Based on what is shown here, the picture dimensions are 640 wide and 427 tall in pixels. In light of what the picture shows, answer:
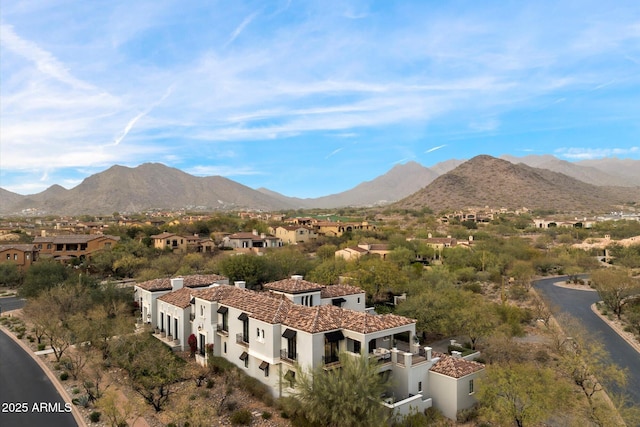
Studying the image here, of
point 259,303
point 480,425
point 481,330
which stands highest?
point 259,303

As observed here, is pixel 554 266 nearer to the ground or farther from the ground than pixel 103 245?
nearer to the ground

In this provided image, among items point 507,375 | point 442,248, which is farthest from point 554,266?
point 507,375

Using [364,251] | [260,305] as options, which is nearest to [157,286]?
[260,305]

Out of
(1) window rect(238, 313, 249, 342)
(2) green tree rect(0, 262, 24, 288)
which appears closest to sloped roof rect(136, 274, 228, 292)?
(1) window rect(238, 313, 249, 342)

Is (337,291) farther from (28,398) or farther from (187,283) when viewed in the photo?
(28,398)

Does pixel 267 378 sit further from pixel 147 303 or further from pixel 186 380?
pixel 147 303

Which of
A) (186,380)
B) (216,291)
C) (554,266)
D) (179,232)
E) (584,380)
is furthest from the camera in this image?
(179,232)

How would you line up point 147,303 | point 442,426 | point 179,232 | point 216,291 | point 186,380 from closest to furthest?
point 442,426, point 186,380, point 216,291, point 147,303, point 179,232

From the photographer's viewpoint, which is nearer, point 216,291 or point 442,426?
point 442,426
